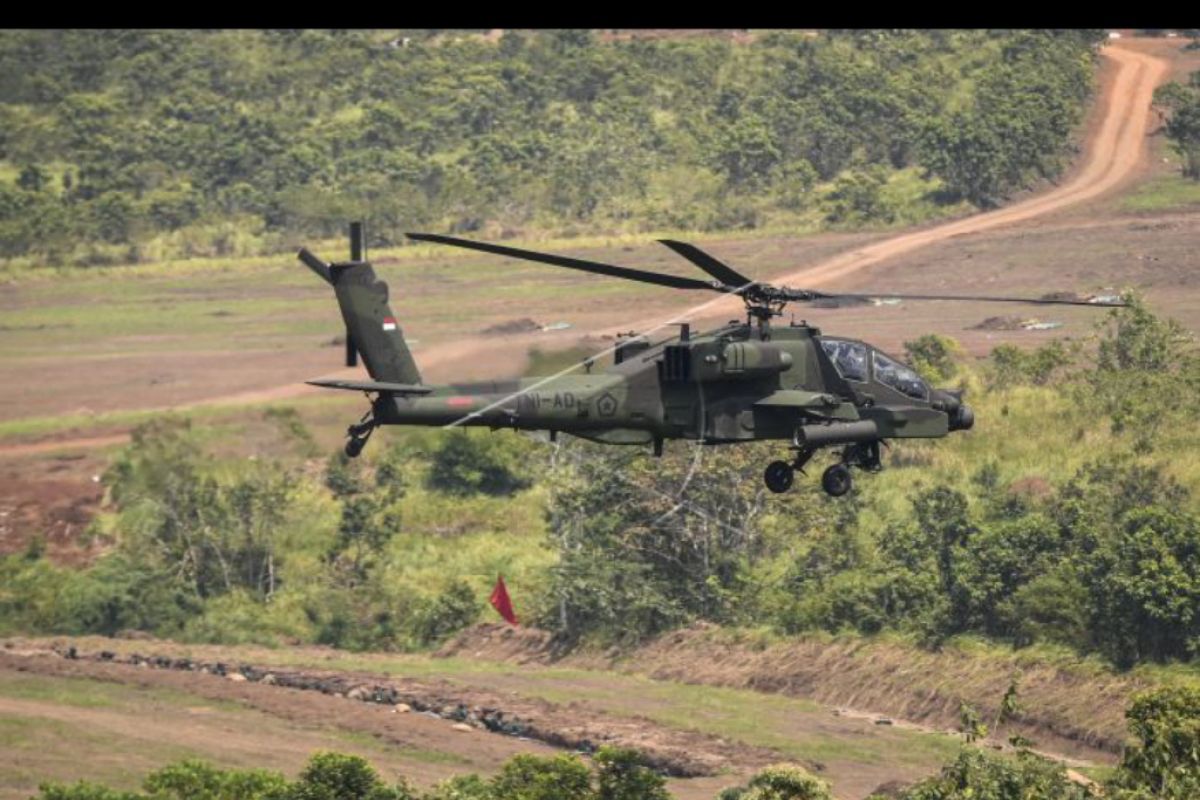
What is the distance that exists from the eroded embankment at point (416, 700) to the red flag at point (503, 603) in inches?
187

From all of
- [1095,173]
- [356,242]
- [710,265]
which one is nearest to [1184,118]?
[1095,173]

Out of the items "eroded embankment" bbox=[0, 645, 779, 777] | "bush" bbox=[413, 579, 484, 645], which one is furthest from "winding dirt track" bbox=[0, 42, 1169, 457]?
"eroded embankment" bbox=[0, 645, 779, 777]

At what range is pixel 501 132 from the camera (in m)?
131

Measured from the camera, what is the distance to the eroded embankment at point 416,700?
58094 millimetres

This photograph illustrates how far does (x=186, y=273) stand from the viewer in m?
110

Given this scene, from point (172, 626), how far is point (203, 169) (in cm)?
5916

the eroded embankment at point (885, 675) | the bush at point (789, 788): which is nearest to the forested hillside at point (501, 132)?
the eroded embankment at point (885, 675)

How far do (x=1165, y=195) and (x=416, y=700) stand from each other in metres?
60.1

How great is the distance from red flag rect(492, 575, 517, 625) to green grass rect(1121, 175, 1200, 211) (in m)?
49.7

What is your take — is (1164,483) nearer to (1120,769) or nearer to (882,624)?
(882,624)

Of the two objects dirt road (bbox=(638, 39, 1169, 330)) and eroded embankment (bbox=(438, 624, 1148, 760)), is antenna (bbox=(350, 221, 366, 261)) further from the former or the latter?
dirt road (bbox=(638, 39, 1169, 330))

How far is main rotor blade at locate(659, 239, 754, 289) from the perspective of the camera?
23030 mm

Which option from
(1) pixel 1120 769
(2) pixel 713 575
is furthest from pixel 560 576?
(1) pixel 1120 769

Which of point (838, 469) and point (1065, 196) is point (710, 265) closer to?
point (838, 469)
